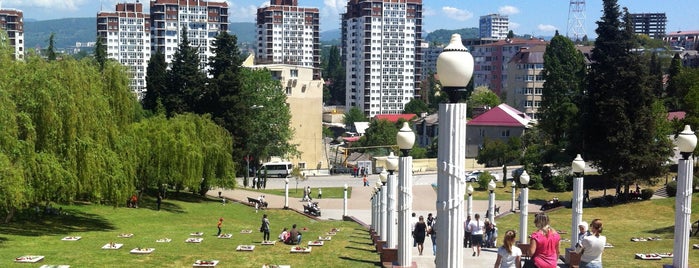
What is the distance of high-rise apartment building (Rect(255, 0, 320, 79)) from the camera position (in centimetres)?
17788

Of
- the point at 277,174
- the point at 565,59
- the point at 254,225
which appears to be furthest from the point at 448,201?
the point at 565,59

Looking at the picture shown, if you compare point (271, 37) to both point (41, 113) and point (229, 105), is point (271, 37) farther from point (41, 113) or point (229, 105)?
point (41, 113)

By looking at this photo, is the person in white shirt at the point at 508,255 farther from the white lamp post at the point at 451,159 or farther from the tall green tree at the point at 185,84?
the tall green tree at the point at 185,84

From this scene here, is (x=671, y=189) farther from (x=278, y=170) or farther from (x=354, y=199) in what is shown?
(x=278, y=170)

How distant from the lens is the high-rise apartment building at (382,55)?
502 feet

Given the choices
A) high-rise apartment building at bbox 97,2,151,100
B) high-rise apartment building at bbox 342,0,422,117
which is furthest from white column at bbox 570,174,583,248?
high-rise apartment building at bbox 97,2,151,100

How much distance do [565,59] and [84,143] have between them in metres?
58.9

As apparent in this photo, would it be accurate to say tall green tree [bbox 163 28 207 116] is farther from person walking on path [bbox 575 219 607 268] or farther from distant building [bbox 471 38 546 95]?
distant building [bbox 471 38 546 95]

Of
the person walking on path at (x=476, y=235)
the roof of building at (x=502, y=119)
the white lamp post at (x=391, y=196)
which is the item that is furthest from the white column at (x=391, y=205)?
the roof of building at (x=502, y=119)

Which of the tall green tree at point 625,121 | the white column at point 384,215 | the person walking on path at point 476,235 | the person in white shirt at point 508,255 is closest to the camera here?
the person in white shirt at point 508,255

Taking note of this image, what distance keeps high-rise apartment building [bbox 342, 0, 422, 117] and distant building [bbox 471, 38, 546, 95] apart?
14.9 m

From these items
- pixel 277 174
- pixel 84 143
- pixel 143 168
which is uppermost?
pixel 84 143

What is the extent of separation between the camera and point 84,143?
2548 cm

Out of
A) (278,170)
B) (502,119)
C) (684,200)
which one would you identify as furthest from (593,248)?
(502,119)
